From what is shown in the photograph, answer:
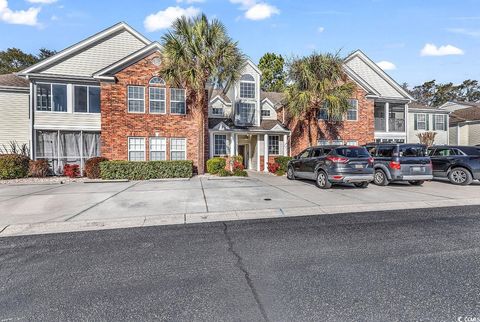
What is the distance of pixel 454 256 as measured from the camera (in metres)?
4.25

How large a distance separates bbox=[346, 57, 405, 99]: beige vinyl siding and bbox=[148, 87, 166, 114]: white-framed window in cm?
1704

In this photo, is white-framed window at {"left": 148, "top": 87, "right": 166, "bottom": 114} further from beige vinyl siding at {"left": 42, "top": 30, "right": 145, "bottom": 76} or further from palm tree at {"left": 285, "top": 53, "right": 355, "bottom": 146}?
palm tree at {"left": 285, "top": 53, "right": 355, "bottom": 146}

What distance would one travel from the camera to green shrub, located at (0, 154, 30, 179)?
561 inches

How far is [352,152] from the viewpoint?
35.9 ft

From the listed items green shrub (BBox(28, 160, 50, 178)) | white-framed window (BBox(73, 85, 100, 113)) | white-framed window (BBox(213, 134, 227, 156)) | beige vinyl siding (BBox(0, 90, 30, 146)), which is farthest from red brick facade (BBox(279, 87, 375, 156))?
beige vinyl siding (BBox(0, 90, 30, 146))

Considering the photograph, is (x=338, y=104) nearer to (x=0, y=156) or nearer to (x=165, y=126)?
(x=165, y=126)

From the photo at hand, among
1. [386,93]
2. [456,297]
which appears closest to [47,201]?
[456,297]

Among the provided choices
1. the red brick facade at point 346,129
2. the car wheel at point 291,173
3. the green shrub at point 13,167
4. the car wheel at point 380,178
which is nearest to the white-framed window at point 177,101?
the car wheel at point 291,173

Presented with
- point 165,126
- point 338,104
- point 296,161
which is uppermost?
point 338,104

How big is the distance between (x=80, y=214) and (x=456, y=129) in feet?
124

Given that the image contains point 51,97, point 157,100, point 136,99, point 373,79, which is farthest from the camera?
point 373,79

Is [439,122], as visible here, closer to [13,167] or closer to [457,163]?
[457,163]

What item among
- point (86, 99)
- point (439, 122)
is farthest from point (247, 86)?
point (439, 122)

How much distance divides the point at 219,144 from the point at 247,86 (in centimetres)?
519
